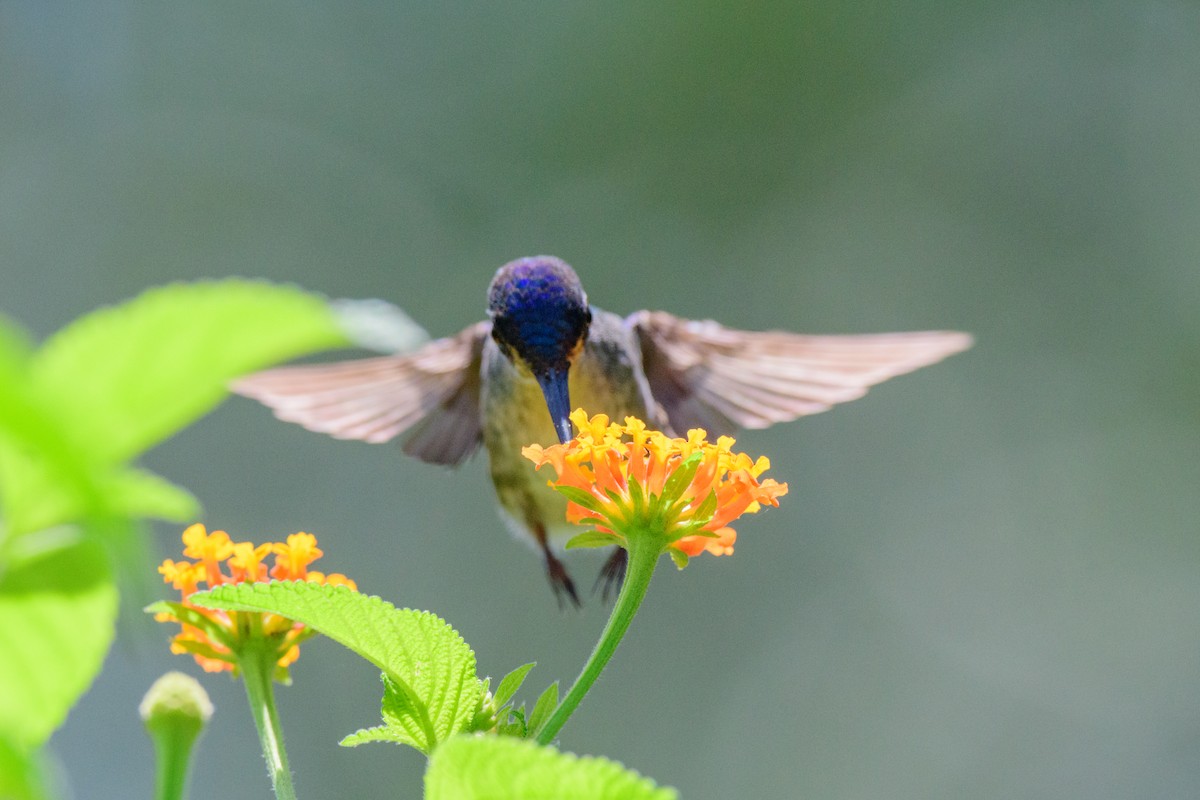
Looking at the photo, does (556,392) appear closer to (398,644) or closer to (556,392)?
(556,392)

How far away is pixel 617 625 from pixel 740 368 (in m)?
1.98

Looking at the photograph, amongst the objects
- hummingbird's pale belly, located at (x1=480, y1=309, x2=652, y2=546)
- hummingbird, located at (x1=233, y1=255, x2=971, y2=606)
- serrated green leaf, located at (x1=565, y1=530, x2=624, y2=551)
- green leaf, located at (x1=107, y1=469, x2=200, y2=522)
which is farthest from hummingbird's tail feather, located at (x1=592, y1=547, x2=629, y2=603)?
green leaf, located at (x1=107, y1=469, x2=200, y2=522)

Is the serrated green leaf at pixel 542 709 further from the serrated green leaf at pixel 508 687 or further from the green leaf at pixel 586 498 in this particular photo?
the green leaf at pixel 586 498

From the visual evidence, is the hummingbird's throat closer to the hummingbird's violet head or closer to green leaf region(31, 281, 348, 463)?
the hummingbird's violet head

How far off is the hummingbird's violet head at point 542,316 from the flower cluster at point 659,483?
1114 millimetres

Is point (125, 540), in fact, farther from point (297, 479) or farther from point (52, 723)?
point (297, 479)

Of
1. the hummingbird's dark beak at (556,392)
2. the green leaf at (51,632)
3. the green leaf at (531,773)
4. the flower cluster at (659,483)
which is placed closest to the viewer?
the green leaf at (51,632)

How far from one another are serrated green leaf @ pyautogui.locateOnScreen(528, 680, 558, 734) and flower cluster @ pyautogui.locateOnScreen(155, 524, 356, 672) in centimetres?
31

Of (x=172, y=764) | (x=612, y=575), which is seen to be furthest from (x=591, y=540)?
(x=612, y=575)

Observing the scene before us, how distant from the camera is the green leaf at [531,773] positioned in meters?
0.92

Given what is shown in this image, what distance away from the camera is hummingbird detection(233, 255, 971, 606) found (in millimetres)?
3002

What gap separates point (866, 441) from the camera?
905 cm

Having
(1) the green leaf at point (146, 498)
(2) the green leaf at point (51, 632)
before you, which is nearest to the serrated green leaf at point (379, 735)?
(2) the green leaf at point (51, 632)

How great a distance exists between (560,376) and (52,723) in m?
2.04
